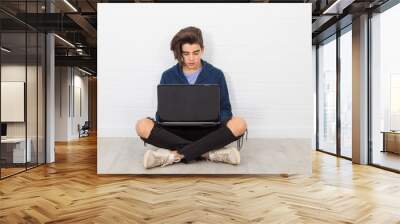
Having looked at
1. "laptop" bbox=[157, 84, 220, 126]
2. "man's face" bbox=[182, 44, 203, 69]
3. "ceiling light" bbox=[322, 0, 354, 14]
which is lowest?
"laptop" bbox=[157, 84, 220, 126]

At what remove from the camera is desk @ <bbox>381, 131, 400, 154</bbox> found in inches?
234

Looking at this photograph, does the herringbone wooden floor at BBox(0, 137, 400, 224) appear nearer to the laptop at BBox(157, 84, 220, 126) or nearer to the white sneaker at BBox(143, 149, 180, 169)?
the white sneaker at BBox(143, 149, 180, 169)

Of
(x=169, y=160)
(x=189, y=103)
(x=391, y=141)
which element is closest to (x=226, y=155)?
(x=169, y=160)

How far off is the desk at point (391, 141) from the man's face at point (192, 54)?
3422 mm

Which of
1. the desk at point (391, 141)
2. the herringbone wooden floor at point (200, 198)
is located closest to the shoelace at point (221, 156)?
the herringbone wooden floor at point (200, 198)

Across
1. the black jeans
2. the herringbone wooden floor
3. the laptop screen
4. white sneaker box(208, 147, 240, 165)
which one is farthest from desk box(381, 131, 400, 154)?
the laptop screen

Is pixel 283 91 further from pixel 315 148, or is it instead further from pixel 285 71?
pixel 315 148

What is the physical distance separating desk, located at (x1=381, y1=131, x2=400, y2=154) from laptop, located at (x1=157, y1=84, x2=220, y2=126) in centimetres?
330

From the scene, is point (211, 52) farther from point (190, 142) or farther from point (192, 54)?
point (190, 142)

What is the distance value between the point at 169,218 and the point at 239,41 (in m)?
2.46

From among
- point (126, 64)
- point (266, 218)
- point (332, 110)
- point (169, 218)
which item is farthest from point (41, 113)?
point (332, 110)

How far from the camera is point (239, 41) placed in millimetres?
4555

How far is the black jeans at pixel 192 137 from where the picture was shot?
4.29m

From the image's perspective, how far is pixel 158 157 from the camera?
445 cm
